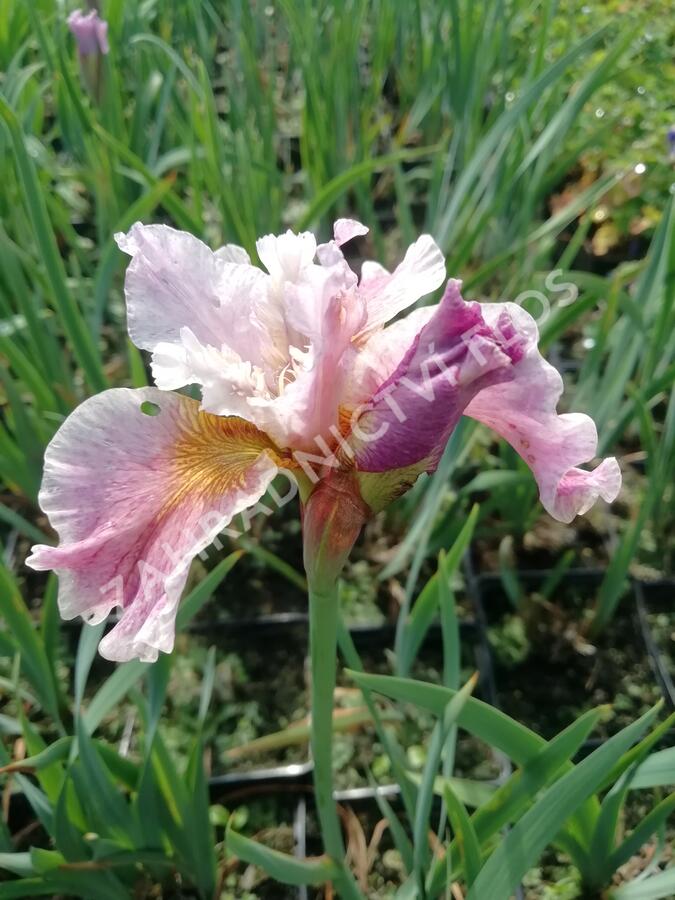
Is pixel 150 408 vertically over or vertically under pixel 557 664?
over

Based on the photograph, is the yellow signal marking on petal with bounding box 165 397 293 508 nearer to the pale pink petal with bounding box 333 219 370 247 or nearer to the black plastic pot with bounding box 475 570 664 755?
the pale pink petal with bounding box 333 219 370 247

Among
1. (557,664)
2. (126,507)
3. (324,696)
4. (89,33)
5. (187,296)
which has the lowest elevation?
(557,664)

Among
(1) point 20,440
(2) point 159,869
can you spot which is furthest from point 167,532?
(1) point 20,440

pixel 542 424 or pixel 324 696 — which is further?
pixel 324 696

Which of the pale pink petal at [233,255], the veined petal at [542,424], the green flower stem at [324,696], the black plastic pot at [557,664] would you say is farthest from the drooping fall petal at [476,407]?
the black plastic pot at [557,664]

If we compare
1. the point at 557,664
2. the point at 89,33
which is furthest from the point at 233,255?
the point at 89,33

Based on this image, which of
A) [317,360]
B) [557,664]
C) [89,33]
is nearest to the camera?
[317,360]

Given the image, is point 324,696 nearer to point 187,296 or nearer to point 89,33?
point 187,296

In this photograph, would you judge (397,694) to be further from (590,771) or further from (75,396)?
(75,396)

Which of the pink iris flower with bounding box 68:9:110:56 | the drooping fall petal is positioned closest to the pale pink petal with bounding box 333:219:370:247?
the drooping fall petal
